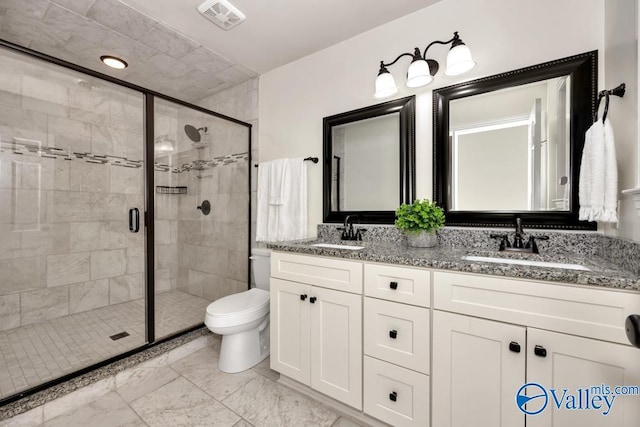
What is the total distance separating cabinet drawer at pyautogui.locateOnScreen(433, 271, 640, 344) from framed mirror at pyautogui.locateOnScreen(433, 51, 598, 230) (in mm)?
575

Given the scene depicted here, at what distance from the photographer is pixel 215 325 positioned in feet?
5.48

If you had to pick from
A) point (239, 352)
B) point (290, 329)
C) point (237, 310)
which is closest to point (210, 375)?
point (239, 352)

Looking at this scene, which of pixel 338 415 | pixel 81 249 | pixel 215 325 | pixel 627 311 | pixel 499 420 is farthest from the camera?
pixel 81 249

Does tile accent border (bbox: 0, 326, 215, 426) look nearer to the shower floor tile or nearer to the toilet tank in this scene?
the shower floor tile

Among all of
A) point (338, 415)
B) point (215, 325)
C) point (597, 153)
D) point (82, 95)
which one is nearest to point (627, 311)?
point (597, 153)

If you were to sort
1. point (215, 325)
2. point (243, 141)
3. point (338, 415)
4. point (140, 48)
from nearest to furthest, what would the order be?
point (338, 415) < point (215, 325) < point (140, 48) < point (243, 141)

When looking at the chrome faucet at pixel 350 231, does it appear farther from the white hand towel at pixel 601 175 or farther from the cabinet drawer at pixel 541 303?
the white hand towel at pixel 601 175

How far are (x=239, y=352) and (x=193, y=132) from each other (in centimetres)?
200

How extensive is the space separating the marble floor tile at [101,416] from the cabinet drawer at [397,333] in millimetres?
1260

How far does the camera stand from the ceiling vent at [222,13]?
5.35 ft

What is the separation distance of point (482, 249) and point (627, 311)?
63 centimetres

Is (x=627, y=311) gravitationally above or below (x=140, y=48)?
below

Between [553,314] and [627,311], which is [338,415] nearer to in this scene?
[553,314]

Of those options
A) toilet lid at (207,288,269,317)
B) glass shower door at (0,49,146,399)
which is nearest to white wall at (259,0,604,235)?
toilet lid at (207,288,269,317)
